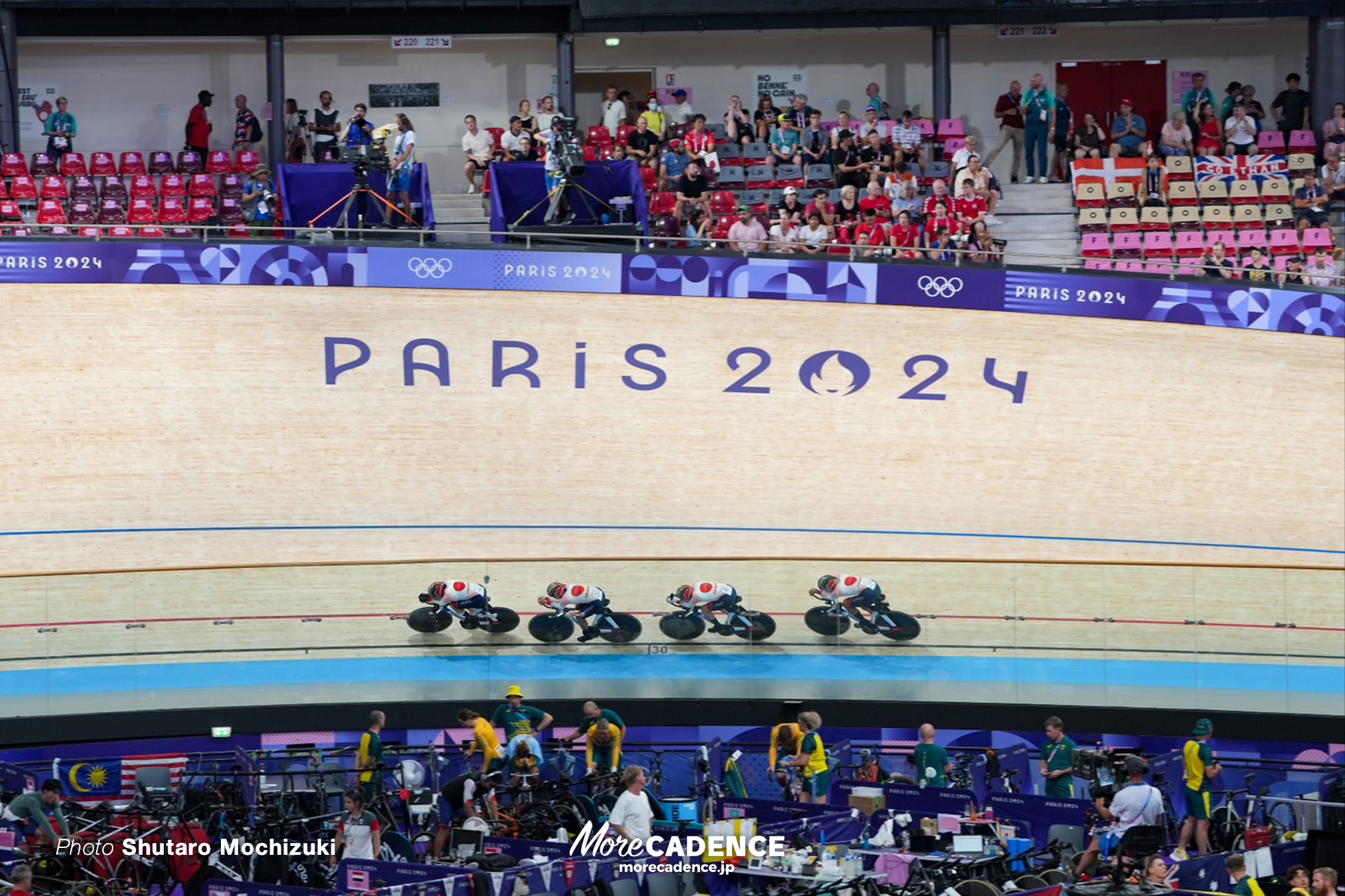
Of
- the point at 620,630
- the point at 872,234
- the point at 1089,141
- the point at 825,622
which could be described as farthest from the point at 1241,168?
the point at 620,630

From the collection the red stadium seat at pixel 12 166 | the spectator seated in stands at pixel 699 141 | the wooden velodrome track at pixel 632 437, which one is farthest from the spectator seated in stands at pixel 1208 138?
the red stadium seat at pixel 12 166

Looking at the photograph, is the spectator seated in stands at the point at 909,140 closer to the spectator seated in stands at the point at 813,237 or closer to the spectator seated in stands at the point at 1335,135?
the spectator seated in stands at the point at 813,237

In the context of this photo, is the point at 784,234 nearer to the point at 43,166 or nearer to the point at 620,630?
the point at 620,630

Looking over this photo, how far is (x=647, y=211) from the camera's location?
23.6 meters

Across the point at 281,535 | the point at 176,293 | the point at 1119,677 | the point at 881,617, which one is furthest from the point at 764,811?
the point at 176,293

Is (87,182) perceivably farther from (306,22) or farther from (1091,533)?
(1091,533)

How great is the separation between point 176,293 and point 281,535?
10.5ft

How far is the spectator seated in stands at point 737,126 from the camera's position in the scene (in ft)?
84.0

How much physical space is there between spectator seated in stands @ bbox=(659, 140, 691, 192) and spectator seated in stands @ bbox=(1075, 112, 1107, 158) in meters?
5.62

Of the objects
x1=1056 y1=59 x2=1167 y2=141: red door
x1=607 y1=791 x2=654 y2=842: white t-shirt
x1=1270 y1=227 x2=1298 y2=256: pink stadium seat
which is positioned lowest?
x1=607 y1=791 x2=654 y2=842: white t-shirt

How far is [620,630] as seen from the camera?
57.3ft

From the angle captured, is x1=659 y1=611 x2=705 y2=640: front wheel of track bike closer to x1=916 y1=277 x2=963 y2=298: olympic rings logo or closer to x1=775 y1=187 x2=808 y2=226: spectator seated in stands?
x1=916 y1=277 x2=963 y2=298: olympic rings logo

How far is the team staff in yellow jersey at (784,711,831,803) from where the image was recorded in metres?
15.4

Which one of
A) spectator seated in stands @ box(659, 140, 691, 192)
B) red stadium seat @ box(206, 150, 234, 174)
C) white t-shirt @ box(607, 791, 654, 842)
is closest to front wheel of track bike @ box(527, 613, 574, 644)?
white t-shirt @ box(607, 791, 654, 842)
